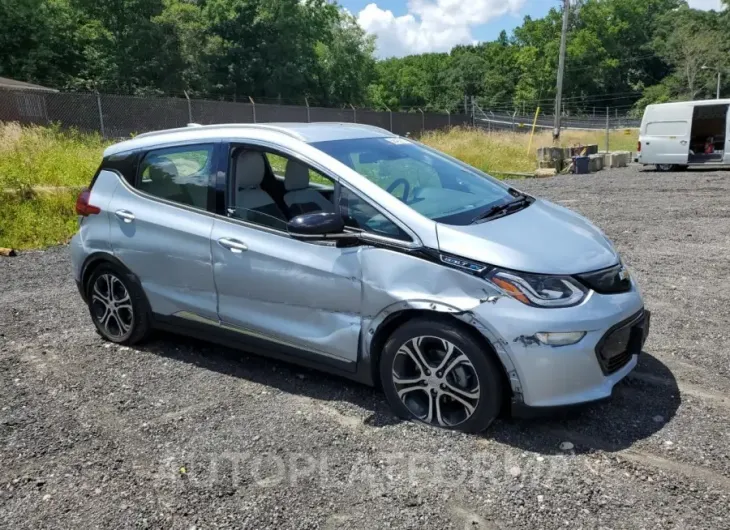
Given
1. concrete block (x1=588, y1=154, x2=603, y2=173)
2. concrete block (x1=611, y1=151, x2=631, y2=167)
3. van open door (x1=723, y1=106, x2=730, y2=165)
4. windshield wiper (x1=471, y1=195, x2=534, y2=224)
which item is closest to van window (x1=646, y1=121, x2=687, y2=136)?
van open door (x1=723, y1=106, x2=730, y2=165)

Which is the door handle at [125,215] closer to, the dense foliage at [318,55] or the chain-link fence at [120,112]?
the chain-link fence at [120,112]

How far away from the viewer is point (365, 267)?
343cm

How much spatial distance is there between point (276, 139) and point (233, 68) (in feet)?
149

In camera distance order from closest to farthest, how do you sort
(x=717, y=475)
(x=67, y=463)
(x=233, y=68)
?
(x=717, y=475)
(x=67, y=463)
(x=233, y=68)

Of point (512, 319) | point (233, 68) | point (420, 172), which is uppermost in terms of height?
point (233, 68)

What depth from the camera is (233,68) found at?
46.2 m

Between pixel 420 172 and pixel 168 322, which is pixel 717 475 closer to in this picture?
pixel 420 172

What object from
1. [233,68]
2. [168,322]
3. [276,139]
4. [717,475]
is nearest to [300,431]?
[168,322]

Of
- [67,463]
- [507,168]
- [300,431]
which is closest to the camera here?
[67,463]

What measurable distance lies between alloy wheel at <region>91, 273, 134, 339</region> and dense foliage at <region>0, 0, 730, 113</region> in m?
38.4

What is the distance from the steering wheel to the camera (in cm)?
362

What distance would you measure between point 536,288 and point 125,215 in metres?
3.01

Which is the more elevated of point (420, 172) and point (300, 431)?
point (420, 172)

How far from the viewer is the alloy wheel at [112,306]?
470 cm
